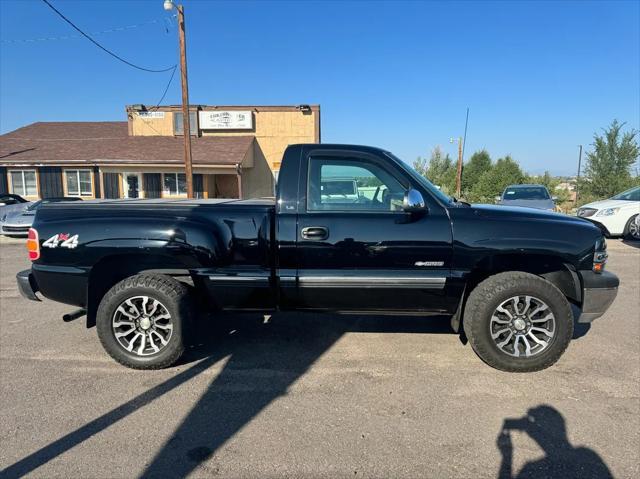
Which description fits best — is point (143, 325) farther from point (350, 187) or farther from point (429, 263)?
point (429, 263)

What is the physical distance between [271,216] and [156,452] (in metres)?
1.95

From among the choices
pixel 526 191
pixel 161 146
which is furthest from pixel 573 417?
pixel 161 146

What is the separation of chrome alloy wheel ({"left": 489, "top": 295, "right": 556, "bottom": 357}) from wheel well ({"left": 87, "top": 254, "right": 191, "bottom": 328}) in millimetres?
2697

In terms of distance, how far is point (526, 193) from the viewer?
14.3 m

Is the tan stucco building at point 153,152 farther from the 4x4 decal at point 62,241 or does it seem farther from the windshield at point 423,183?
the windshield at point 423,183

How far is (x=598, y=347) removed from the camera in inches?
166

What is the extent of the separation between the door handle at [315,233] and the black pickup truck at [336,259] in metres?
0.01

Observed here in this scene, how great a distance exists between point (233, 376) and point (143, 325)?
0.90 meters

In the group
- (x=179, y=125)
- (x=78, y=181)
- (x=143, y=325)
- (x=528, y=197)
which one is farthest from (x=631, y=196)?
(x=179, y=125)

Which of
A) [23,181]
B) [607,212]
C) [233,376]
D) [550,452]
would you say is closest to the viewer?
[550,452]

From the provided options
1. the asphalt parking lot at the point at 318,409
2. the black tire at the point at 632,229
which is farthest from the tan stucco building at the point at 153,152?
the asphalt parking lot at the point at 318,409

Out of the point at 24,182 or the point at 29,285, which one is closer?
the point at 29,285

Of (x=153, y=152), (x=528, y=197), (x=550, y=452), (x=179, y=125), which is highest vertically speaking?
(x=179, y=125)

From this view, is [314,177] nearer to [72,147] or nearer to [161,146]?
[161,146]
